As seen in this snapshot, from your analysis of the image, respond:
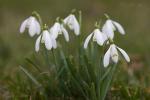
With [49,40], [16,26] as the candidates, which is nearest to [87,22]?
[16,26]

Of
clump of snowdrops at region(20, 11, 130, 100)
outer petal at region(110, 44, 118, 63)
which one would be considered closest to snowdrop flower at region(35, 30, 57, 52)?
clump of snowdrops at region(20, 11, 130, 100)

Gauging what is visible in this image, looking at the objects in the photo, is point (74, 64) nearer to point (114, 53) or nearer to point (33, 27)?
point (33, 27)

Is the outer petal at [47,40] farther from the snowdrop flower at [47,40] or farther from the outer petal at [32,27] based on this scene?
the outer petal at [32,27]

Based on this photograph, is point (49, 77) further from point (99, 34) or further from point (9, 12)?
point (9, 12)

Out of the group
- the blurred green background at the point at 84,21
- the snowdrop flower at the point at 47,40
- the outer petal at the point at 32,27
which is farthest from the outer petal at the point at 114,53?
the blurred green background at the point at 84,21

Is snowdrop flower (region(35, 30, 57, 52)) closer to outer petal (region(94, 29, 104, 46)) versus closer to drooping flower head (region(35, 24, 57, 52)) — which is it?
drooping flower head (region(35, 24, 57, 52))
